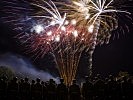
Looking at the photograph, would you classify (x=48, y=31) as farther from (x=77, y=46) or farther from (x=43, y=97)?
(x=43, y=97)

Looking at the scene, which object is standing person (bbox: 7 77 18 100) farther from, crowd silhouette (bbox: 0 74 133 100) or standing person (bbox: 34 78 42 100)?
standing person (bbox: 34 78 42 100)

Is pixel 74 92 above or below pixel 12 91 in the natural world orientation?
below

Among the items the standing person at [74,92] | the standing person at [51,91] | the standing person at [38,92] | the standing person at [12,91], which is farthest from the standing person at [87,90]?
the standing person at [12,91]

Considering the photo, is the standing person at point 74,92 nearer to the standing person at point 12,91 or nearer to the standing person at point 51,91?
the standing person at point 51,91

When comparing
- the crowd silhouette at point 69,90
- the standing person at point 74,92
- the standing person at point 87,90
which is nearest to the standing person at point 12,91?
the crowd silhouette at point 69,90

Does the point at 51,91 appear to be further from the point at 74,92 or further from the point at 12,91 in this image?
the point at 12,91

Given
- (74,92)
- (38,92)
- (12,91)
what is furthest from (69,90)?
(12,91)

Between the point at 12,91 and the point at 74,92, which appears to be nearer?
the point at 74,92

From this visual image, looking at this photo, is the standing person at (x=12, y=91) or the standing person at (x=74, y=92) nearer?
the standing person at (x=74, y=92)

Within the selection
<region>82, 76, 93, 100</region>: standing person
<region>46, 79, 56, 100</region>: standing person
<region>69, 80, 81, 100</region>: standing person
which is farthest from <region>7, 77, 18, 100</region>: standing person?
<region>82, 76, 93, 100</region>: standing person

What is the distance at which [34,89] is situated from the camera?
13844 millimetres

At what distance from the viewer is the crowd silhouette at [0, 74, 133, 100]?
13703 mm

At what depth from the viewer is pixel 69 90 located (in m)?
13.8

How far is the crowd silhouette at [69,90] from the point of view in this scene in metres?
13.7
